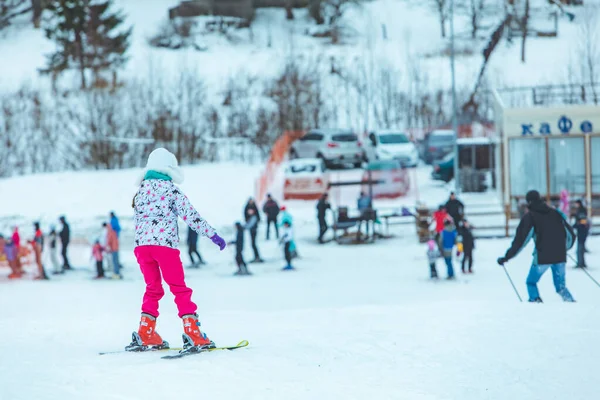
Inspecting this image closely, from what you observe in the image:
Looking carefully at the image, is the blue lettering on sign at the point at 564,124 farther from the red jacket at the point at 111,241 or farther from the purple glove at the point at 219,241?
the purple glove at the point at 219,241

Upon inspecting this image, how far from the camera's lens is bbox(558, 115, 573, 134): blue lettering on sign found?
98.2 ft

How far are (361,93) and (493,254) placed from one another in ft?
119

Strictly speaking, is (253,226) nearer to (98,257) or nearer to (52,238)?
(98,257)

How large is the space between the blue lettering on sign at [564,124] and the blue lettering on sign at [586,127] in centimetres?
36

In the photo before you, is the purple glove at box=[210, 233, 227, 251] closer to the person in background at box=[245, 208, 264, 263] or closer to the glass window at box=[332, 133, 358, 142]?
the person in background at box=[245, 208, 264, 263]

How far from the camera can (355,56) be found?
201 feet

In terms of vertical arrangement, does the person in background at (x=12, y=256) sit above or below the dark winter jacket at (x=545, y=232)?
below

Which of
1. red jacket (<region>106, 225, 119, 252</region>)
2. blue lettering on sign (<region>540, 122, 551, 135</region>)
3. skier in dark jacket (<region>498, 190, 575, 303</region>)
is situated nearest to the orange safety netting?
blue lettering on sign (<region>540, 122, 551, 135</region>)

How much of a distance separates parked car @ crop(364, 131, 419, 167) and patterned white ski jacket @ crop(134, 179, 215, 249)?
33.2 meters

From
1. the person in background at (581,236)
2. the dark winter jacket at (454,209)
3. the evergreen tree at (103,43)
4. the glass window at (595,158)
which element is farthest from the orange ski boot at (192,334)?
the evergreen tree at (103,43)

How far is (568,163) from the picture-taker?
30172mm

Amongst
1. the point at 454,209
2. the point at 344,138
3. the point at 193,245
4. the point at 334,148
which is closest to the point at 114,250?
the point at 193,245

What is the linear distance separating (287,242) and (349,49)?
46.1 metres

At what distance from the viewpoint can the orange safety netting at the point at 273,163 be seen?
35.6 metres
